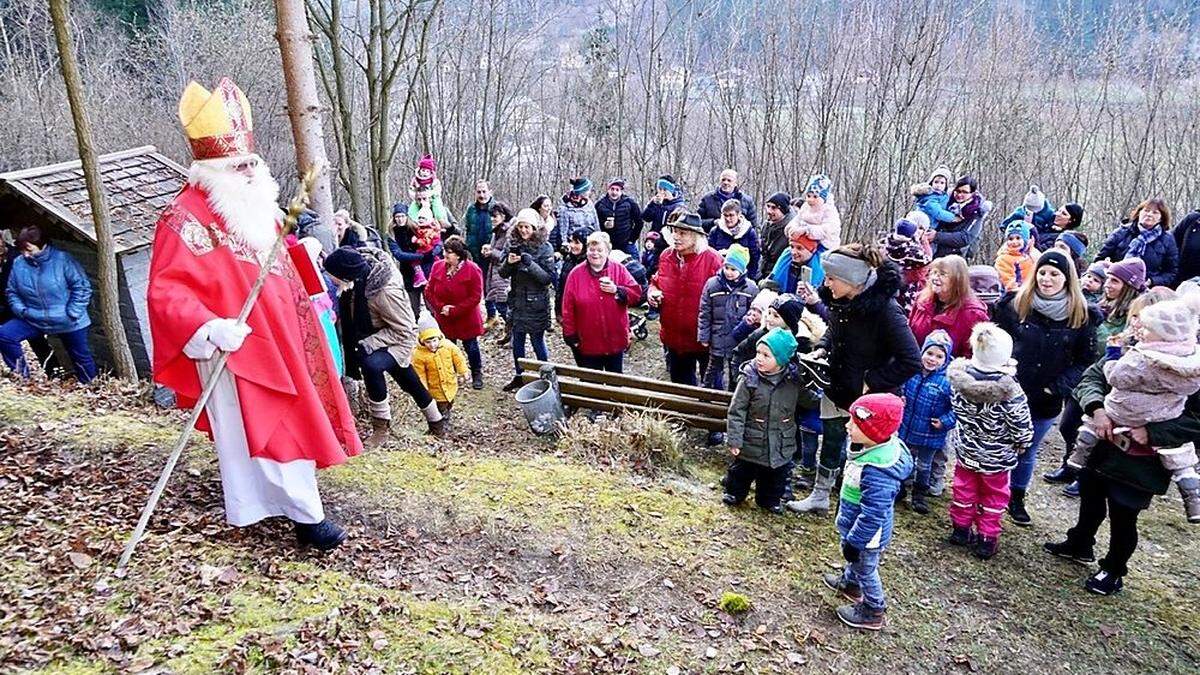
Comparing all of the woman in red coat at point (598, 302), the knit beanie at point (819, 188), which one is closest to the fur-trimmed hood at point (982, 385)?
the woman in red coat at point (598, 302)

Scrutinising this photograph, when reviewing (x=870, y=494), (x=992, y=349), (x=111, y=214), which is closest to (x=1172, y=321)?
(x=992, y=349)

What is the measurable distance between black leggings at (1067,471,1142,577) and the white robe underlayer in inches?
191

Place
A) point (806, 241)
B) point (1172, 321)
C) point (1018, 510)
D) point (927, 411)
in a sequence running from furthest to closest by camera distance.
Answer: point (806, 241) → point (1018, 510) → point (927, 411) → point (1172, 321)

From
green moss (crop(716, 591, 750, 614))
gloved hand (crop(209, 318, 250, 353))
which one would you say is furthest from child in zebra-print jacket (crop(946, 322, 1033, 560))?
gloved hand (crop(209, 318, 250, 353))

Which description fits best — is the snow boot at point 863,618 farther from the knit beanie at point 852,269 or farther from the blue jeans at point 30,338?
the blue jeans at point 30,338

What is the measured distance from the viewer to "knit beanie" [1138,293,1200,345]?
13.9 feet

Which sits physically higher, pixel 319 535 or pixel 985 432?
pixel 985 432

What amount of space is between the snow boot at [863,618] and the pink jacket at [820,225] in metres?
3.54

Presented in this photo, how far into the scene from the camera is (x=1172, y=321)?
4.26m

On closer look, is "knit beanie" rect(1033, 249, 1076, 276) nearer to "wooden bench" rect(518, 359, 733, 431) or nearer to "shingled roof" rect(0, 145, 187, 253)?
"wooden bench" rect(518, 359, 733, 431)

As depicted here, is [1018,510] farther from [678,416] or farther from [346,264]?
[346,264]

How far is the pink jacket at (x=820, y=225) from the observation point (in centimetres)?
708

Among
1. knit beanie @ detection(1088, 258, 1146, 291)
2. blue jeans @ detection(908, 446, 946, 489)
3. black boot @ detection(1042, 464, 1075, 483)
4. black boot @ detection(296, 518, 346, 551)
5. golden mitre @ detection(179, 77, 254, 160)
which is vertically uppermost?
golden mitre @ detection(179, 77, 254, 160)

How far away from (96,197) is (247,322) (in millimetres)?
4003
